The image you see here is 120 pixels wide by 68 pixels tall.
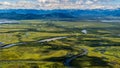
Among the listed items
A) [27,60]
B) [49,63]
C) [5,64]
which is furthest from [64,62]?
[5,64]

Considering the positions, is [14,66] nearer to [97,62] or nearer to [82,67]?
[82,67]

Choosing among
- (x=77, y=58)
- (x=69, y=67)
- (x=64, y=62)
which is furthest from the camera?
(x=77, y=58)

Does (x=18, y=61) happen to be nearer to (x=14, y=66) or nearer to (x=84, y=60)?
(x=14, y=66)

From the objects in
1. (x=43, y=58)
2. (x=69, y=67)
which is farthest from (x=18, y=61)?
(x=69, y=67)

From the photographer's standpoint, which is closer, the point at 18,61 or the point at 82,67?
the point at 82,67

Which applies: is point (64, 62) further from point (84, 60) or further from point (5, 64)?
point (5, 64)

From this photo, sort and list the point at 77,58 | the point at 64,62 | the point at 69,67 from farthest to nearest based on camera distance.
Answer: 1. the point at 77,58
2. the point at 64,62
3. the point at 69,67

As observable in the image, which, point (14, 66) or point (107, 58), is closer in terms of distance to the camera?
point (14, 66)

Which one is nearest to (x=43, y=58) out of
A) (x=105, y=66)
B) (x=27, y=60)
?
(x=27, y=60)
